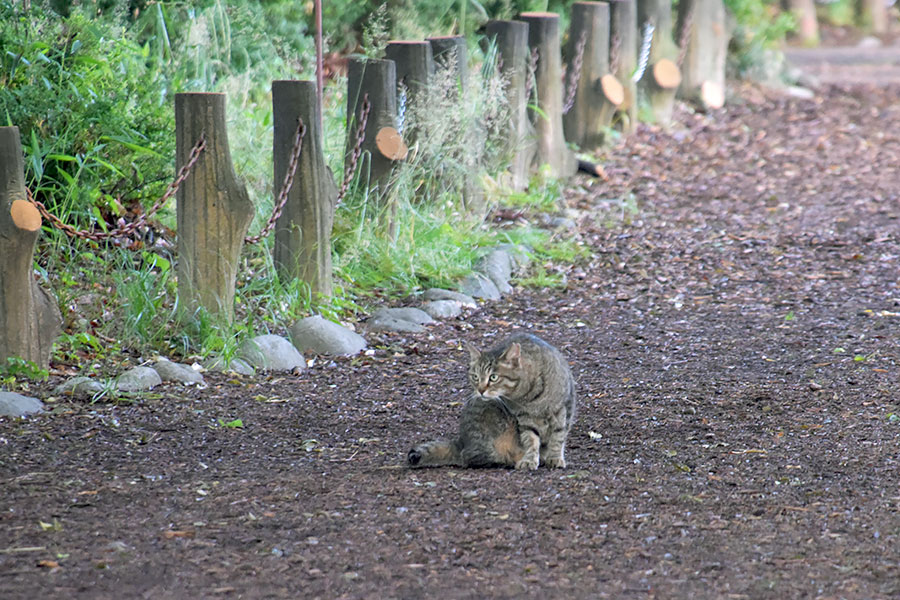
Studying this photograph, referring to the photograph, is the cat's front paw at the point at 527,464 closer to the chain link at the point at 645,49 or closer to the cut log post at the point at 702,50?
the chain link at the point at 645,49

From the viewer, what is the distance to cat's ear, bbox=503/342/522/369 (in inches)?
156

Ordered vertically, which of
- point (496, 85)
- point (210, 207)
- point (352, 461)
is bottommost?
point (352, 461)

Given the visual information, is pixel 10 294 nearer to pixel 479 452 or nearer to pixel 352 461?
pixel 352 461

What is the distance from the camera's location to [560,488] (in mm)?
3686

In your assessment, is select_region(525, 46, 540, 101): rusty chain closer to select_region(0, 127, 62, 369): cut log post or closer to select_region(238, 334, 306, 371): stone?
A: select_region(238, 334, 306, 371): stone

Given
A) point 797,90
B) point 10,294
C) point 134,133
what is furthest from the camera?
point 797,90

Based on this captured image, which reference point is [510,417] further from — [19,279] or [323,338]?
[19,279]

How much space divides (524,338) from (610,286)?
286cm

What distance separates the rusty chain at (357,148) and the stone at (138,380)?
1.76 metres

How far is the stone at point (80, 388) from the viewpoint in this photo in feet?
15.2

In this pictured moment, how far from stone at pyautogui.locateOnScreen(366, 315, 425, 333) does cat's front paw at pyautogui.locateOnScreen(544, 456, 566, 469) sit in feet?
6.48

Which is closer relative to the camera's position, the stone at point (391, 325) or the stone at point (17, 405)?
the stone at point (17, 405)

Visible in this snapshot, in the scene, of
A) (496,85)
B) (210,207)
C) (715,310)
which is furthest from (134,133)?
(715,310)

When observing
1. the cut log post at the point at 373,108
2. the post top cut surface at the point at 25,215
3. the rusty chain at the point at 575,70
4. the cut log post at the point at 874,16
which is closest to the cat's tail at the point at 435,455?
the post top cut surface at the point at 25,215
